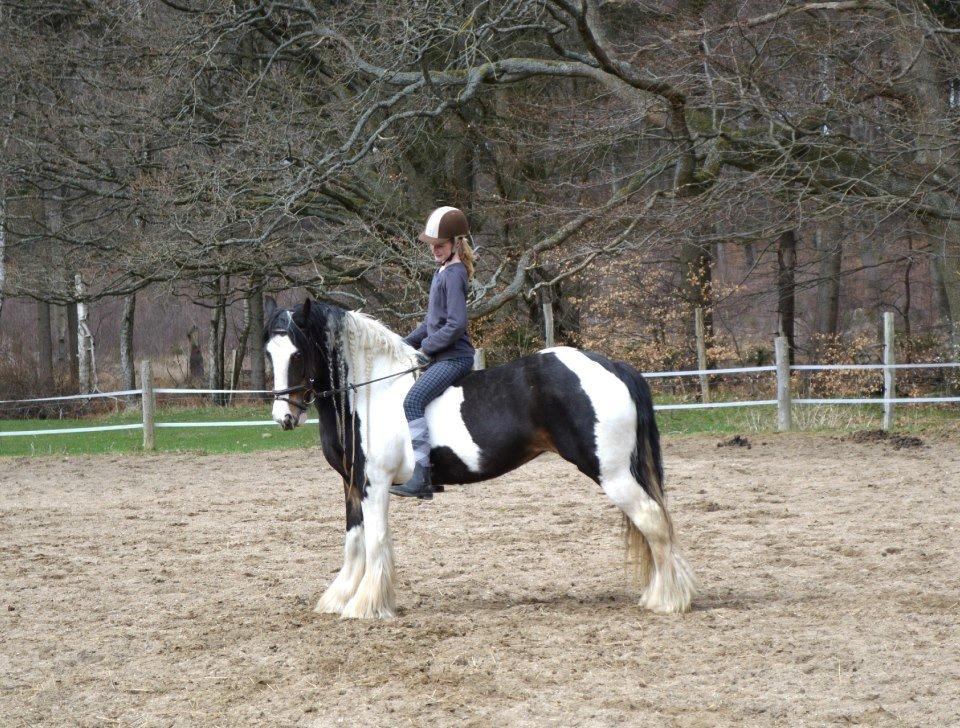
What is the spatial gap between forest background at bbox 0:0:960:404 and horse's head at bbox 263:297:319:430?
8558mm

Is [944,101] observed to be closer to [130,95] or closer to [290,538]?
[290,538]

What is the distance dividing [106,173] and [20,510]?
9101 millimetres

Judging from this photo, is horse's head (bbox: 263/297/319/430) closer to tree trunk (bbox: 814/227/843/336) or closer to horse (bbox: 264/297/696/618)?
horse (bbox: 264/297/696/618)

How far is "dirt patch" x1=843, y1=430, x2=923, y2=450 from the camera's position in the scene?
40.0 ft

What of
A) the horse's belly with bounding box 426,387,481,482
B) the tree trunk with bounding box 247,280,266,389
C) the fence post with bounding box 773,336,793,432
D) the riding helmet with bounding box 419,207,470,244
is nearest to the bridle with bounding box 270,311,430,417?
the horse's belly with bounding box 426,387,481,482

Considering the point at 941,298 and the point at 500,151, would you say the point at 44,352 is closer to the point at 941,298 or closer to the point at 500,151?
the point at 500,151

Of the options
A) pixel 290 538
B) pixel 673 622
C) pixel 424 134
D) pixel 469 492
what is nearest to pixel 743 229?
pixel 424 134

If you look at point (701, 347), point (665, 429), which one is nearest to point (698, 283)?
point (701, 347)

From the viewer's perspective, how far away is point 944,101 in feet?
44.8

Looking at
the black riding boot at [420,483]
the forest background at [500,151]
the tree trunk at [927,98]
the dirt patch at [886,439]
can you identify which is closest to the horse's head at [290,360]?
the black riding boot at [420,483]

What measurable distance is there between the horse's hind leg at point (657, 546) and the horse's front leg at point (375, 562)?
3.98ft

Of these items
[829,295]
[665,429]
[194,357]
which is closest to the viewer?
[665,429]

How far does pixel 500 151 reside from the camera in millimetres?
18594

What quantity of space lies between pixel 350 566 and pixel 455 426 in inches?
38.5
